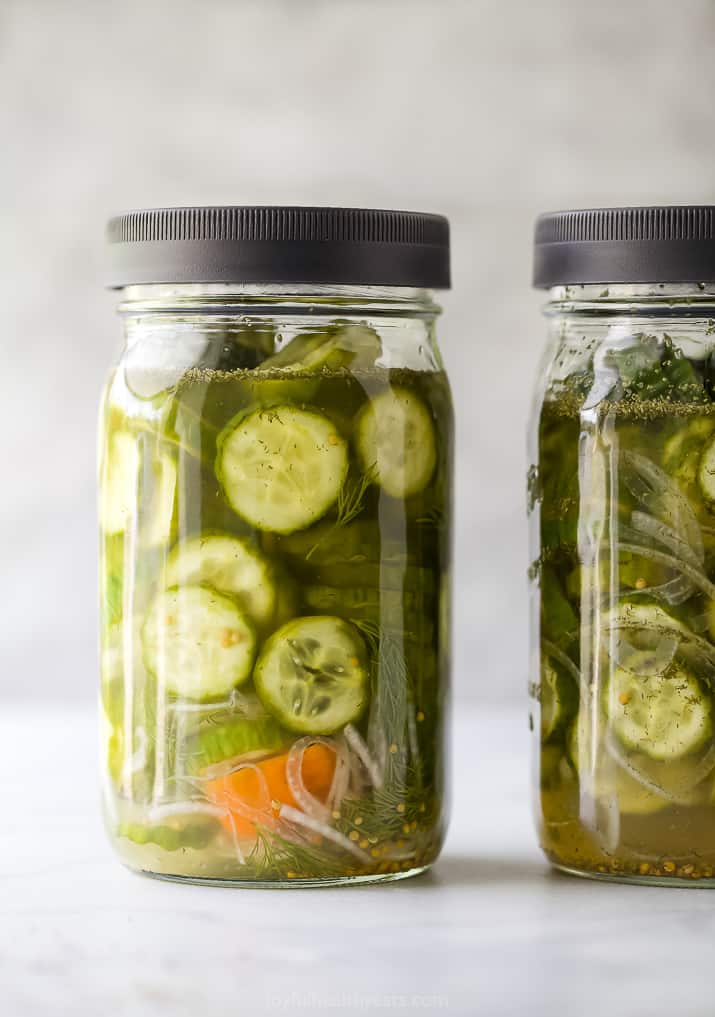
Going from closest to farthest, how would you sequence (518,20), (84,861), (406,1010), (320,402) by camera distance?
(406,1010), (320,402), (84,861), (518,20)

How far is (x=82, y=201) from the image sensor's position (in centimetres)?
148

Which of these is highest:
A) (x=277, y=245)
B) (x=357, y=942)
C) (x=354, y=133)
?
(x=354, y=133)

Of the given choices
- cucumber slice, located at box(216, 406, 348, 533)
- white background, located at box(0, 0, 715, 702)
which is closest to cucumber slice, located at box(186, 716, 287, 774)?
cucumber slice, located at box(216, 406, 348, 533)

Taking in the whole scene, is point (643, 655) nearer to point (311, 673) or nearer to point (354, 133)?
point (311, 673)

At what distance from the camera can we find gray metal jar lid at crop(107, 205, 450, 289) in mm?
860

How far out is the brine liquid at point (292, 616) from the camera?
87 cm

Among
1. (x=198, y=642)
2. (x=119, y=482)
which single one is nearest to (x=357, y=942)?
(x=198, y=642)

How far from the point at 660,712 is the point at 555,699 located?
0.07 meters

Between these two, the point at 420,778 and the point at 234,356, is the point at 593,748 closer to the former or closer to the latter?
the point at 420,778

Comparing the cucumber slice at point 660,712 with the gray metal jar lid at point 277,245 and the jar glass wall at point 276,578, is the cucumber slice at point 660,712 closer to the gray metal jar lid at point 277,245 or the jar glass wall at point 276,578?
the jar glass wall at point 276,578

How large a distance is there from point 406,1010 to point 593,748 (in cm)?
23

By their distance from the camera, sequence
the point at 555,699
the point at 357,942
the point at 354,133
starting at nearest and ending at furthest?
Result: 1. the point at 357,942
2. the point at 555,699
3. the point at 354,133

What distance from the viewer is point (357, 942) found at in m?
0.83

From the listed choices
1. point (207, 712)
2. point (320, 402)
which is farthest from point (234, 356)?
point (207, 712)
